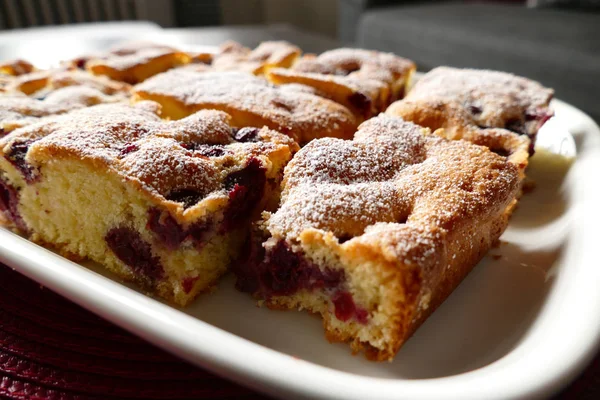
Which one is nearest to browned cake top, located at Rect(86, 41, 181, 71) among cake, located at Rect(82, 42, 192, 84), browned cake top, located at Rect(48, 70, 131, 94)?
cake, located at Rect(82, 42, 192, 84)

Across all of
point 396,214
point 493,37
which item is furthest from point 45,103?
point 493,37

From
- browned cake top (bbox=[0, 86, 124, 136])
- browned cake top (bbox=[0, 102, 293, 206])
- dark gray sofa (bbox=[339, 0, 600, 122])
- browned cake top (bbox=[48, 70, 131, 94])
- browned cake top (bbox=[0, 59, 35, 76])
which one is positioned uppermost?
browned cake top (bbox=[0, 102, 293, 206])

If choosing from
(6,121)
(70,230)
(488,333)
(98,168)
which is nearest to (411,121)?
(488,333)

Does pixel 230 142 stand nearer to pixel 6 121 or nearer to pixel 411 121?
pixel 411 121

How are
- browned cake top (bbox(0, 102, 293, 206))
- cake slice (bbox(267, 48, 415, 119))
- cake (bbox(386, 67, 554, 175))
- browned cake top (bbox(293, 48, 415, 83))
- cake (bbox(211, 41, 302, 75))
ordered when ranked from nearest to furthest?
browned cake top (bbox(0, 102, 293, 206)), cake (bbox(386, 67, 554, 175)), cake slice (bbox(267, 48, 415, 119)), browned cake top (bbox(293, 48, 415, 83)), cake (bbox(211, 41, 302, 75))

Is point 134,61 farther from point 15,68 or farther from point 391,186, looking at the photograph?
point 391,186

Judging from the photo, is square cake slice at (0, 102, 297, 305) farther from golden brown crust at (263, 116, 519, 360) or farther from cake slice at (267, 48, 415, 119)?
cake slice at (267, 48, 415, 119)

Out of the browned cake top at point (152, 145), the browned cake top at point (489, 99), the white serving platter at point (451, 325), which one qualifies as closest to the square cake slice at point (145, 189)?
the browned cake top at point (152, 145)

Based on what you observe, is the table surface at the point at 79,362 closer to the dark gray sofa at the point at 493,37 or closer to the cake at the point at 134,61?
the cake at the point at 134,61
